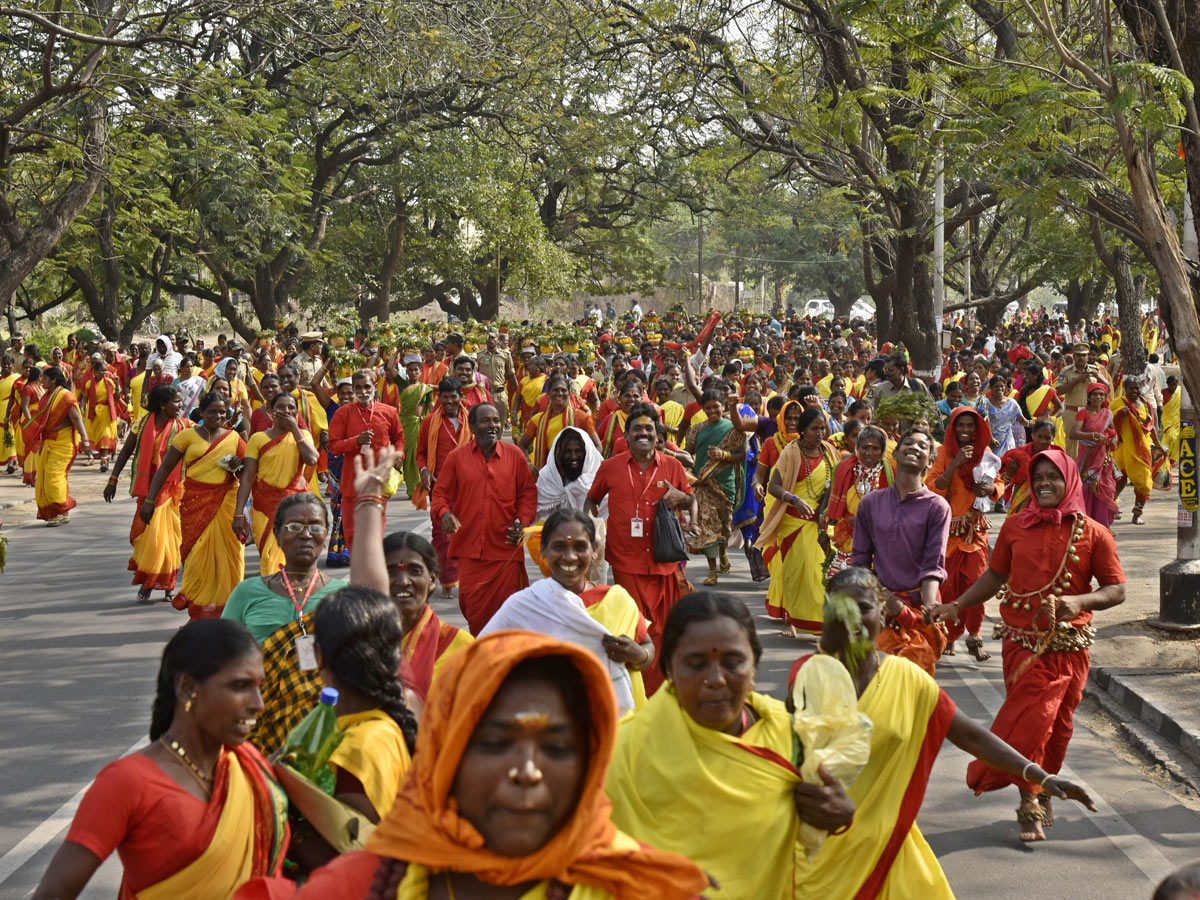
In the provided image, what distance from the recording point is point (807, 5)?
1479 centimetres

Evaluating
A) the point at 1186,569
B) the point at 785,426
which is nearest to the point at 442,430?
the point at 785,426

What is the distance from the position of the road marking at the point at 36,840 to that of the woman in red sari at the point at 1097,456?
10.1 meters

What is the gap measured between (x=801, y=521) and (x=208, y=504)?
428 cm

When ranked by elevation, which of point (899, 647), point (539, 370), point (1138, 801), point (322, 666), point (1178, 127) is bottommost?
point (1138, 801)

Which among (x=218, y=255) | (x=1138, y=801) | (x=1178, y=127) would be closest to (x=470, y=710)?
(x=1138, y=801)

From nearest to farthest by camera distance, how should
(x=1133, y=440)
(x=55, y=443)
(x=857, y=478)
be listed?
(x=857, y=478), (x=1133, y=440), (x=55, y=443)

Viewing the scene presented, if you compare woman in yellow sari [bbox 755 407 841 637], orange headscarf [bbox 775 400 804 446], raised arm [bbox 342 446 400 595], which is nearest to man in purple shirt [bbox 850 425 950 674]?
raised arm [bbox 342 446 400 595]

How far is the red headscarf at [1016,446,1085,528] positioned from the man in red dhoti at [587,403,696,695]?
218 centimetres

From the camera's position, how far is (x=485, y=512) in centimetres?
879

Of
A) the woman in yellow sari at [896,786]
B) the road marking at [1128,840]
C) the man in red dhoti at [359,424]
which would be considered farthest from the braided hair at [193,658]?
the man in red dhoti at [359,424]

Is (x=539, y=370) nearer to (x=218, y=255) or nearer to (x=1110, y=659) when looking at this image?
(x=1110, y=659)

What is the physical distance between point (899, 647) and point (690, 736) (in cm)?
295

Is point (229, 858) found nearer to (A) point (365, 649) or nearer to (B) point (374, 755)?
(B) point (374, 755)

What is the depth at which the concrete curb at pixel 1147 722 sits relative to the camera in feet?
24.9
